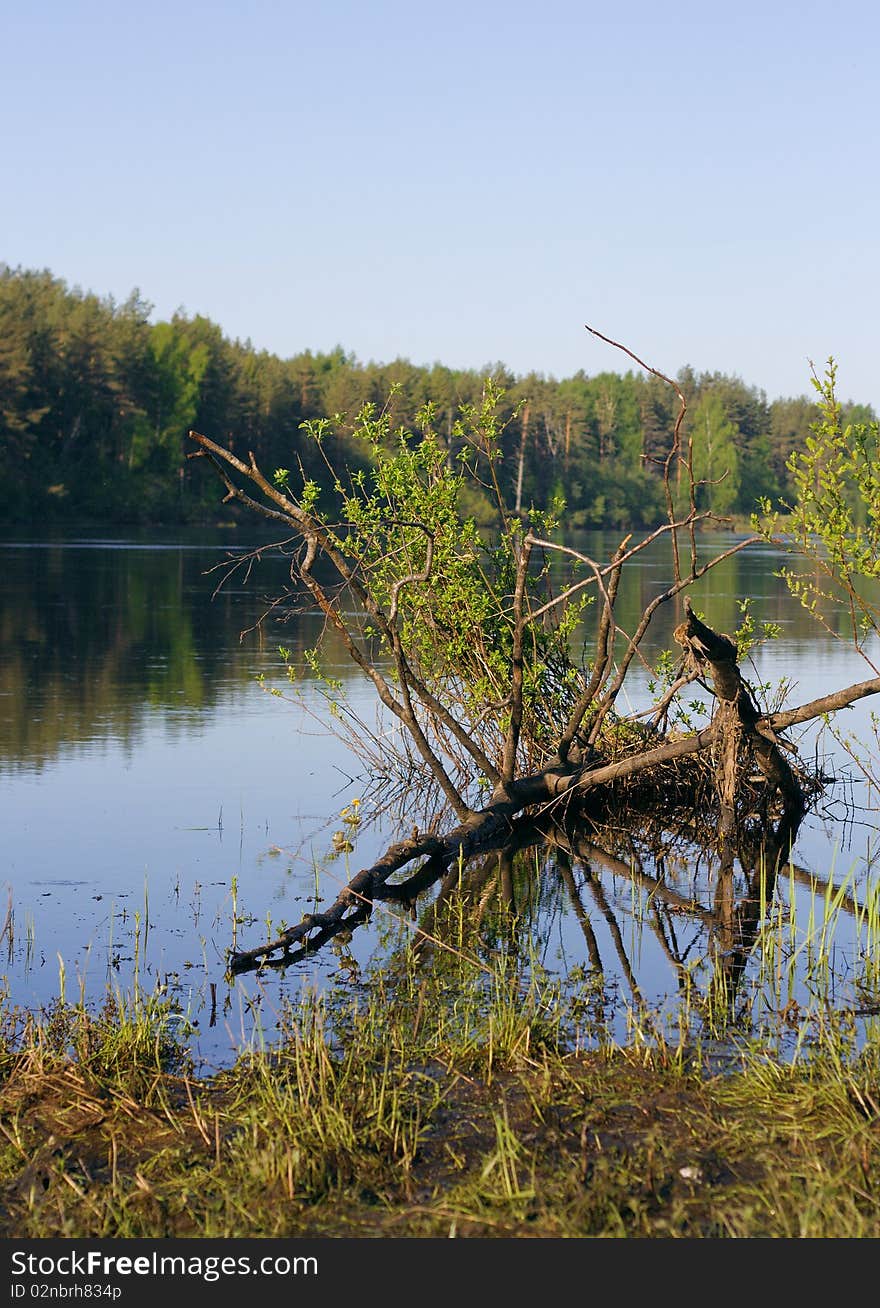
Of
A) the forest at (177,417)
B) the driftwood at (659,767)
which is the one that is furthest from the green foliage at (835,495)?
the forest at (177,417)

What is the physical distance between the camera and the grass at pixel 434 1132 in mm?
5230

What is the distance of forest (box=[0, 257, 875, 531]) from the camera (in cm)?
9069

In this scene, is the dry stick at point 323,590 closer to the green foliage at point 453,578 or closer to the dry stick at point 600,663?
the green foliage at point 453,578

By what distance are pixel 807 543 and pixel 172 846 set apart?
19.0ft

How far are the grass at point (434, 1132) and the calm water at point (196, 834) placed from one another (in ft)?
2.19

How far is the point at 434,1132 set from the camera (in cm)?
604

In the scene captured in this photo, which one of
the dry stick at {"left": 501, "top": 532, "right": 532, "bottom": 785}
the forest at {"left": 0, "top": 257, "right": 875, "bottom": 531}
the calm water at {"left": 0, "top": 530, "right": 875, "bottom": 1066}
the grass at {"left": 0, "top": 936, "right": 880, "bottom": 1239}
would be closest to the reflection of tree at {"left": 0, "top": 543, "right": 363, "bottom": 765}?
the calm water at {"left": 0, "top": 530, "right": 875, "bottom": 1066}

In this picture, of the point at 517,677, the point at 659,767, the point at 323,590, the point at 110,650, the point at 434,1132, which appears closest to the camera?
the point at 434,1132

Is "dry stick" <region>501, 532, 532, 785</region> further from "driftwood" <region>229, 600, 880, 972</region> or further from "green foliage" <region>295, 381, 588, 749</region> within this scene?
"green foliage" <region>295, 381, 588, 749</region>

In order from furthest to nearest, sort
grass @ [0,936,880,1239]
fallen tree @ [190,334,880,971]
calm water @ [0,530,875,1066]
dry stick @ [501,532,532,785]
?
dry stick @ [501,532,532,785]
fallen tree @ [190,334,880,971]
calm water @ [0,530,875,1066]
grass @ [0,936,880,1239]

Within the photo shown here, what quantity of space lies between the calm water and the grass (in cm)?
67

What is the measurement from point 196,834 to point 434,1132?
7195mm

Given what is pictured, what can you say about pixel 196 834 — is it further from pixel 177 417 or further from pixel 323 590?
pixel 177 417

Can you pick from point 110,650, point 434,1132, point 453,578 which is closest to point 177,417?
point 110,650
